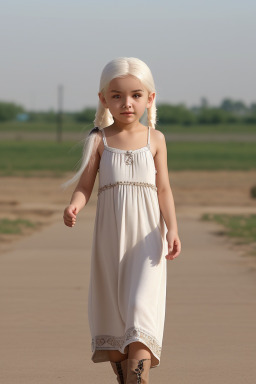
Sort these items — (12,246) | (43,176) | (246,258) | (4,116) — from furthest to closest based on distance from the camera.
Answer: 1. (4,116)
2. (43,176)
3. (12,246)
4. (246,258)

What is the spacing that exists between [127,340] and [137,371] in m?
0.15

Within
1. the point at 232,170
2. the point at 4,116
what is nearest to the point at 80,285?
the point at 232,170

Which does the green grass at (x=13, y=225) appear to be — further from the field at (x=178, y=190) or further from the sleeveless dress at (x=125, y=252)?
the sleeveless dress at (x=125, y=252)

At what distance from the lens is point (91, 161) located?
17.8 feet

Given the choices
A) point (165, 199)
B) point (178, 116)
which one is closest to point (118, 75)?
point (165, 199)

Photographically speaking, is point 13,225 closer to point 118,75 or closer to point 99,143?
point 99,143

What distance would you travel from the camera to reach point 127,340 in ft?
16.9

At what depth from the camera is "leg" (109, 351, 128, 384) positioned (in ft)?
17.6

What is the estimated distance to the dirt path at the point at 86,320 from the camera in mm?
6594

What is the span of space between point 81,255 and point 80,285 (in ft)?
9.50

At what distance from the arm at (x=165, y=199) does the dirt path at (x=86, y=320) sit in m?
1.32

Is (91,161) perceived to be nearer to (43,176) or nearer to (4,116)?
(43,176)

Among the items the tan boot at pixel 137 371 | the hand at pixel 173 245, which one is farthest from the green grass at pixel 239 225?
the tan boot at pixel 137 371

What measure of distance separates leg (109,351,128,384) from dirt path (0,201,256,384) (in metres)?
0.90
